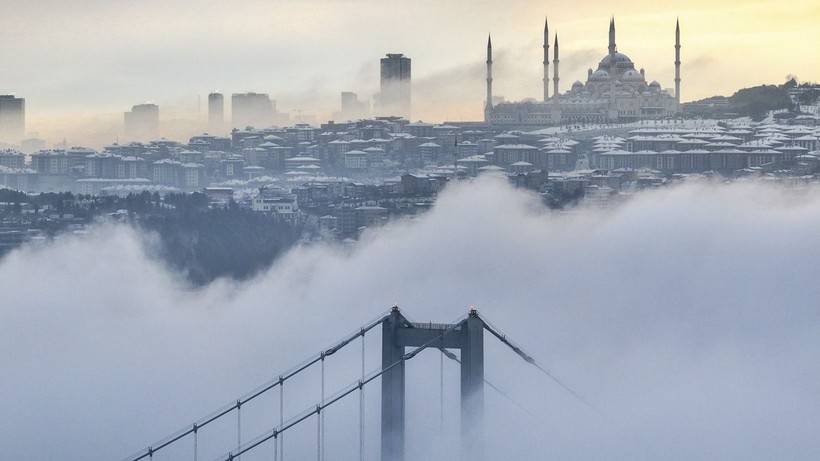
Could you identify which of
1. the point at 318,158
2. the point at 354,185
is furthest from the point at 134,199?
the point at 318,158

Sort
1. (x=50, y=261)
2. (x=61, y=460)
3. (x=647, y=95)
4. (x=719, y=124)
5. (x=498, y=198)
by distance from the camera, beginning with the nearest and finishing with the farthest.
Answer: (x=61, y=460), (x=50, y=261), (x=498, y=198), (x=719, y=124), (x=647, y=95)

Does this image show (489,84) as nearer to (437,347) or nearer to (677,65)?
(677,65)

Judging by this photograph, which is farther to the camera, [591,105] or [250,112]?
[250,112]

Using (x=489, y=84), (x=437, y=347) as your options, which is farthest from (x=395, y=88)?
(x=437, y=347)

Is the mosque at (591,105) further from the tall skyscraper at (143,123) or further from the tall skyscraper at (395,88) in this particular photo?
the tall skyscraper at (143,123)

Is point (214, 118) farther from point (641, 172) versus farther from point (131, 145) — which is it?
point (641, 172)

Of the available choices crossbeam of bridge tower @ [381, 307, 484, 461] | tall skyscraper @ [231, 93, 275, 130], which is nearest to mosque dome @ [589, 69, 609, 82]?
tall skyscraper @ [231, 93, 275, 130]

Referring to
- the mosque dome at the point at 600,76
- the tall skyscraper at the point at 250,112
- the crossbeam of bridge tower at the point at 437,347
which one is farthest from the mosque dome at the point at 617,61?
the crossbeam of bridge tower at the point at 437,347

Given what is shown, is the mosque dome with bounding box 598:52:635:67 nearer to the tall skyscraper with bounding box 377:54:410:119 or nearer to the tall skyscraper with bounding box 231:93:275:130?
the tall skyscraper with bounding box 377:54:410:119
